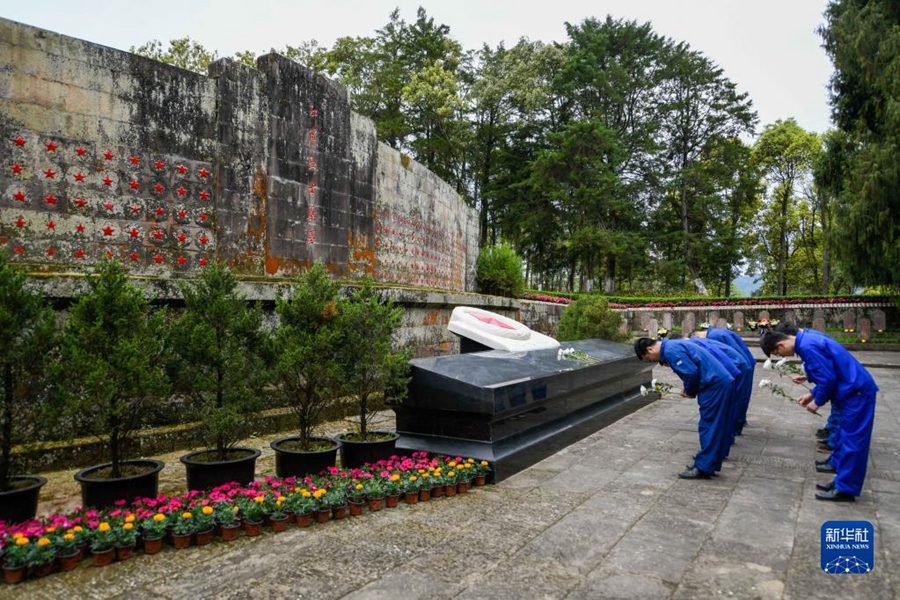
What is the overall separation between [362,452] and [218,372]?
133 cm

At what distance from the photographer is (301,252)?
332 inches

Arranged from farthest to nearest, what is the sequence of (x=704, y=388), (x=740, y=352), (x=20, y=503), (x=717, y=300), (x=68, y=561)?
(x=717, y=300) < (x=740, y=352) < (x=704, y=388) < (x=20, y=503) < (x=68, y=561)

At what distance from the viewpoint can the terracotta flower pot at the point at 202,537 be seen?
10.9 feet

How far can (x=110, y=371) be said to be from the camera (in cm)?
371

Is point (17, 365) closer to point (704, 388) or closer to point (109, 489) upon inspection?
point (109, 489)

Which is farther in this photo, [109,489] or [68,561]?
[109,489]

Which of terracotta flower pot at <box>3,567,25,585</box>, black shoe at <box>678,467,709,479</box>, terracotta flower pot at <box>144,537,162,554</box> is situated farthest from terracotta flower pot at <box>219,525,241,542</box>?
black shoe at <box>678,467,709,479</box>

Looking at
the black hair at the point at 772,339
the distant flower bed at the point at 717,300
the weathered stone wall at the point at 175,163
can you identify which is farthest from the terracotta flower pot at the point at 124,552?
the distant flower bed at the point at 717,300

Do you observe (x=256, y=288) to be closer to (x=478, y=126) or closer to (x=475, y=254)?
(x=475, y=254)

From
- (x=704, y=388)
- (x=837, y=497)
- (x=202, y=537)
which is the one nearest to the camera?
(x=202, y=537)

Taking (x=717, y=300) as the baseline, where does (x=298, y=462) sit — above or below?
below

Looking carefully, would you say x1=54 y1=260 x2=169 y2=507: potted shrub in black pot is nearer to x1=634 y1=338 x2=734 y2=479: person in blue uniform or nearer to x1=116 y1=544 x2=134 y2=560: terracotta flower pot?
x1=116 y1=544 x2=134 y2=560: terracotta flower pot

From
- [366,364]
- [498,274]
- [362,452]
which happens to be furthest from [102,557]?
[498,274]

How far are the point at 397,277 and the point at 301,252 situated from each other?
313cm
